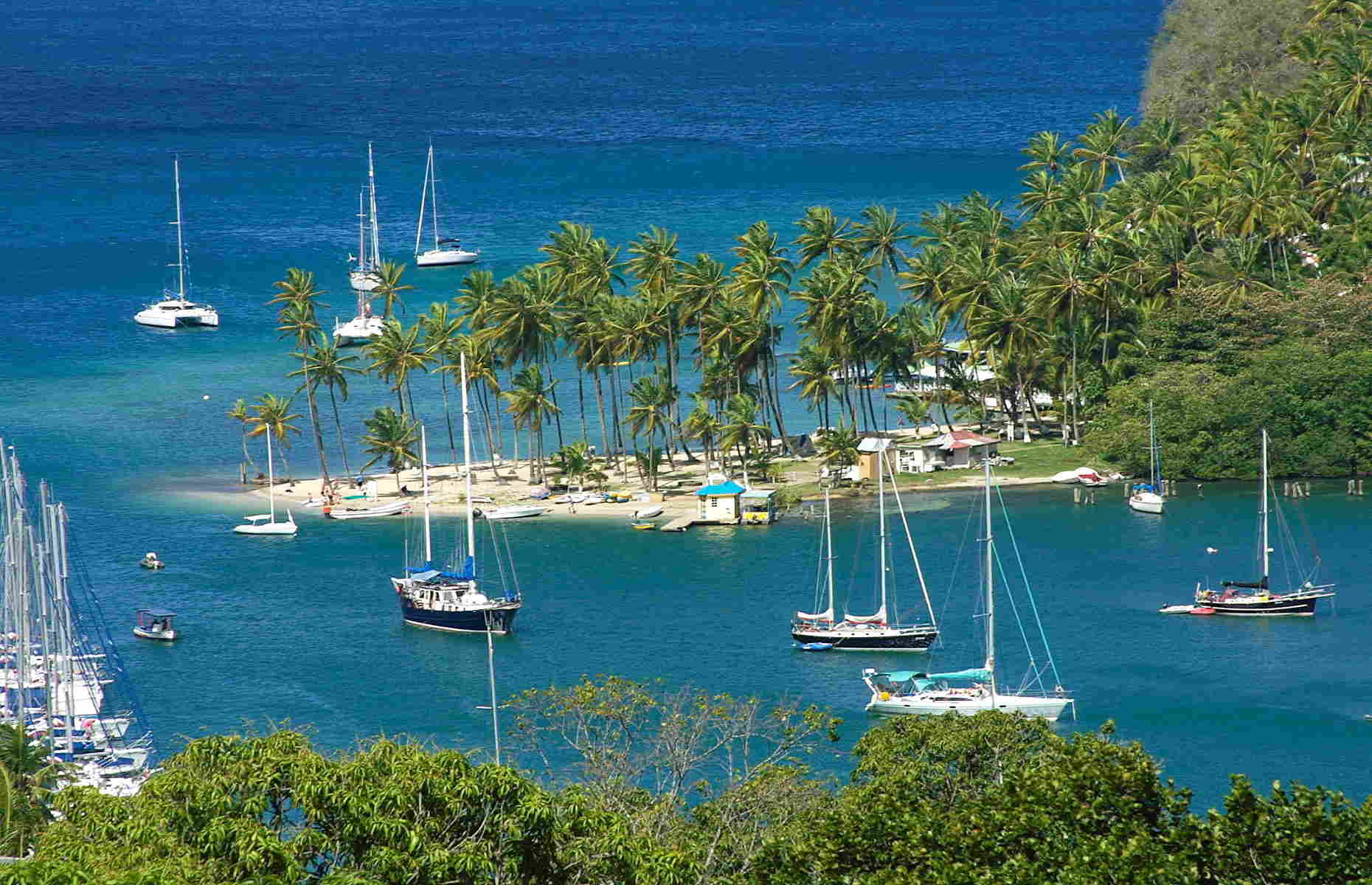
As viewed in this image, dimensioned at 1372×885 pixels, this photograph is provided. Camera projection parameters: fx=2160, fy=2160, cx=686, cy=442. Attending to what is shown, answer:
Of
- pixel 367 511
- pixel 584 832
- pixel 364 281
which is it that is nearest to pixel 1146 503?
pixel 367 511

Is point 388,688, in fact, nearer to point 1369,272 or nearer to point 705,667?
point 705,667

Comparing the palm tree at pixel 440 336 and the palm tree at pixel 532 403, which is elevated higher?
the palm tree at pixel 440 336

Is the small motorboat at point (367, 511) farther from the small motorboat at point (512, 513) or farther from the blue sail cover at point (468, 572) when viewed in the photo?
the blue sail cover at point (468, 572)

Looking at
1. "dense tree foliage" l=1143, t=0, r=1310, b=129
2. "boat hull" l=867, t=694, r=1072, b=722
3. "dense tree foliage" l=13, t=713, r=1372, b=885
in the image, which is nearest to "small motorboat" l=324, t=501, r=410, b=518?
"boat hull" l=867, t=694, r=1072, b=722

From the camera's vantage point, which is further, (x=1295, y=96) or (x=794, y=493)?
(x=1295, y=96)

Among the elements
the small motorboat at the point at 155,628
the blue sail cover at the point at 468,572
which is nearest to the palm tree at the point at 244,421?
the blue sail cover at the point at 468,572

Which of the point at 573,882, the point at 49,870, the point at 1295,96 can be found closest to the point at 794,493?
the point at 1295,96
